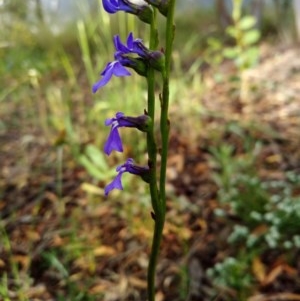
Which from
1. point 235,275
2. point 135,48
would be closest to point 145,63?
point 135,48

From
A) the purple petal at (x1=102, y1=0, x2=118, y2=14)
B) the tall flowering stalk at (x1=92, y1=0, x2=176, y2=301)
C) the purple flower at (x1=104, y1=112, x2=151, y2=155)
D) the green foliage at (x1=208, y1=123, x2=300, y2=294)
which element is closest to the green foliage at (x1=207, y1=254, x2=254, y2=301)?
the green foliage at (x1=208, y1=123, x2=300, y2=294)

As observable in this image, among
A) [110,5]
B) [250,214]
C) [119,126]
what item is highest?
[110,5]

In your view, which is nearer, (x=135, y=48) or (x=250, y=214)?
(x=135, y=48)

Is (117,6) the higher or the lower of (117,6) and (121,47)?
the higher

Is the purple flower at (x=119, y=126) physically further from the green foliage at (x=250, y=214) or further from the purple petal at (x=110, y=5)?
the green foliage at (x=250, y=214)

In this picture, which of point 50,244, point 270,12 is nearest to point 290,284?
point 50,244

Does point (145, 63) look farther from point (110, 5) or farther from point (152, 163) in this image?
point (152, 163)

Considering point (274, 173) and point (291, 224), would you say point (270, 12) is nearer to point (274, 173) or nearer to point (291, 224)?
point (274, 173)

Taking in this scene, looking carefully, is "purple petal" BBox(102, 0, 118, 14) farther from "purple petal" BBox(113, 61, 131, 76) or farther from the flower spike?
"purple petal" BBox(113, 61, 131, 76)

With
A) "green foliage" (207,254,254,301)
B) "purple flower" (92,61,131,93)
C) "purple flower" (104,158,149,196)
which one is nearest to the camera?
"purple flower" (92,61,131,93)
